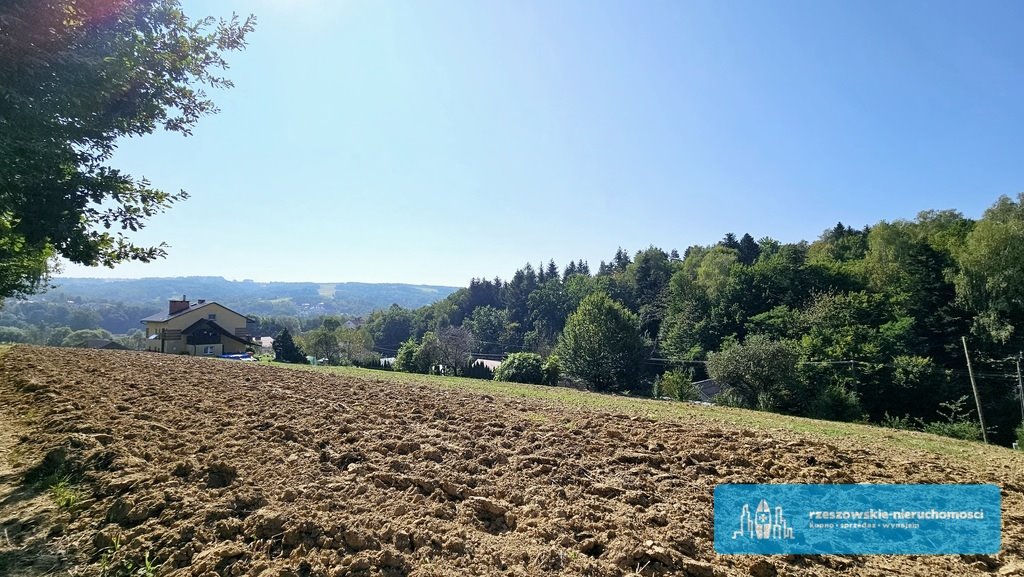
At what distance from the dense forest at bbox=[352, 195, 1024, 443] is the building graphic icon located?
17.8m

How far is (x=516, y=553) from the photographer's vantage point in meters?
2.92

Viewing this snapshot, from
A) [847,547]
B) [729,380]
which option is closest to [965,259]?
[729,380]

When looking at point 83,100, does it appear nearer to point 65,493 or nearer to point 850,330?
point 65,493

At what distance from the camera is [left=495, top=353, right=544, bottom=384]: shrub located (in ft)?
78.1

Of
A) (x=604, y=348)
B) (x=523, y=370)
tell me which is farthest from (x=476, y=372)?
(x=604, y=348)

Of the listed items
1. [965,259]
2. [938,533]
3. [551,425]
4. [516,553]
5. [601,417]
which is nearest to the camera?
[516,553]

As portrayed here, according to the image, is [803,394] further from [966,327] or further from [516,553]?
[966,327]

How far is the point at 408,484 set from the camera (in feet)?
13.2

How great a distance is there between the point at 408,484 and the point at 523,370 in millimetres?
20222

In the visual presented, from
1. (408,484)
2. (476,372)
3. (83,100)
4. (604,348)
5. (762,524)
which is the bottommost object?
(476,372)

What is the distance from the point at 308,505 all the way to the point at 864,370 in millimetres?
31046

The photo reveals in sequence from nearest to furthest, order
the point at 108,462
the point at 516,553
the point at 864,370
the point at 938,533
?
the point at 516,553 < the point at 938,533 < the point at 108,462 < the point at 864,370

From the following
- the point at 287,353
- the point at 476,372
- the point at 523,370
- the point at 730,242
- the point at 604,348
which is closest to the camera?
the point at 523,370

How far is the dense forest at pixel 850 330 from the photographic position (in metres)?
19.7
